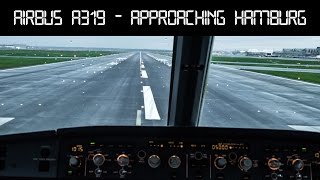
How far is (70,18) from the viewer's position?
174cm

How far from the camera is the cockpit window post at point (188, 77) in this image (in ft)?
11.3

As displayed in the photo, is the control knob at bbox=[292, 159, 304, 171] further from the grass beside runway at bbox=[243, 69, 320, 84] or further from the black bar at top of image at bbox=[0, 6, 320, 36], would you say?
the grass beside runway at bbox=[243, 69, 320, 84]

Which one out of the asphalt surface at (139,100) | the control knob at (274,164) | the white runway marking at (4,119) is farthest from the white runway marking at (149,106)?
the control knob at (274,164)

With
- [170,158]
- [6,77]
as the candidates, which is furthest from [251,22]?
[6,77]

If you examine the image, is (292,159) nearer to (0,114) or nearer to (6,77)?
(0,114)

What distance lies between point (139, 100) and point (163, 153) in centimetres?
273

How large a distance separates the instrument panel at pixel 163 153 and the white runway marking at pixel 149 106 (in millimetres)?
1610

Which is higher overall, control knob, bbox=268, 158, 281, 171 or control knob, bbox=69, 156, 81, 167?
control knob, bbox=268, 158, 281, 171

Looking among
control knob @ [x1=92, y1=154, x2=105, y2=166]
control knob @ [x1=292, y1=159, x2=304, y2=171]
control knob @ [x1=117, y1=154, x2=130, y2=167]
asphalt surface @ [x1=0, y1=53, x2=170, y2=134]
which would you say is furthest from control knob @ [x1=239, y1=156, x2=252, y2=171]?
asphalt surface @ [x1=0, y1=53, x2=170, y2=134]

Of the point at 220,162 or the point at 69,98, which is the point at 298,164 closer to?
the point at 220,162

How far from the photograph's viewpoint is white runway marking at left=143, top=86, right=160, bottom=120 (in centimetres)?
460

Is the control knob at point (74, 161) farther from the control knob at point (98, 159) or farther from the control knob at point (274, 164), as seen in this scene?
the control knob at point (274, 164)

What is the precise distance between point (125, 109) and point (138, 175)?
2148mm

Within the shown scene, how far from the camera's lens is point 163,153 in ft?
9.55
